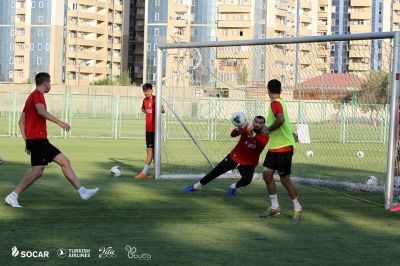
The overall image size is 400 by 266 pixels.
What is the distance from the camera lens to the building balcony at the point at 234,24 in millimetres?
93062

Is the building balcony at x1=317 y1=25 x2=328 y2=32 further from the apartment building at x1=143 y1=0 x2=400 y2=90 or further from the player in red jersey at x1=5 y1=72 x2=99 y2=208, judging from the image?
the player in red jersey at x1=5 y1=72 x2=99 y2=208

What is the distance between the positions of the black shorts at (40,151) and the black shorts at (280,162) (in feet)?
9.72

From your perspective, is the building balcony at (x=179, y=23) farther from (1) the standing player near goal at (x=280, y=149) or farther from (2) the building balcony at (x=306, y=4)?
(1) the standing player near goal at (x=280, y=149)

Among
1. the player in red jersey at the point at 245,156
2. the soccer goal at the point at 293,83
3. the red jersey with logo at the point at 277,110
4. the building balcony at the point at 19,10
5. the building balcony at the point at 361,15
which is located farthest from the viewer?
the building balcony at the point at 361,15

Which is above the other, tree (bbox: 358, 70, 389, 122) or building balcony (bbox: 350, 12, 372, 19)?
building balcony (bbox: 350, 12, 372, 19)

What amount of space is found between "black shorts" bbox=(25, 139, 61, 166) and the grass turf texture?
64 centimetres

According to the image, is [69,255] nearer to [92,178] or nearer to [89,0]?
[92,178]

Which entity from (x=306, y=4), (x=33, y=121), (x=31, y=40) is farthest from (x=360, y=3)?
(x=33, y=121)

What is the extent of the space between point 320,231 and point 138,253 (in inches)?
107

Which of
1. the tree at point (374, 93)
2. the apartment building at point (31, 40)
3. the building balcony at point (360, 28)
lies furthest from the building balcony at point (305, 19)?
the tree at point (374, 93)

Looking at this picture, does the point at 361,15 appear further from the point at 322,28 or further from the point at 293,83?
the point at 293,83

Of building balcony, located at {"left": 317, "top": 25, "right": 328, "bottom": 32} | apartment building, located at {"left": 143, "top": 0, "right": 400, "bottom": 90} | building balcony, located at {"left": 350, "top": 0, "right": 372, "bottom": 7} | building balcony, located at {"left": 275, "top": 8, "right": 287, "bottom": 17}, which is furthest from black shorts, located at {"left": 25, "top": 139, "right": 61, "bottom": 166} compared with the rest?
building balcony, located at {"left": 317, "top": 25, "right": 328, "bottom": 32}

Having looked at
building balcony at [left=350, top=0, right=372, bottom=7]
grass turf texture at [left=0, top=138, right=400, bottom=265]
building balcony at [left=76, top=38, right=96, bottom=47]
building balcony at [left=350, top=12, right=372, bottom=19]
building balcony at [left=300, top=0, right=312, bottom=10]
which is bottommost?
grass turf texture at [left=0, top=138, right=400, bottom=265]

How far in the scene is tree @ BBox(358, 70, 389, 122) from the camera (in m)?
24.9
